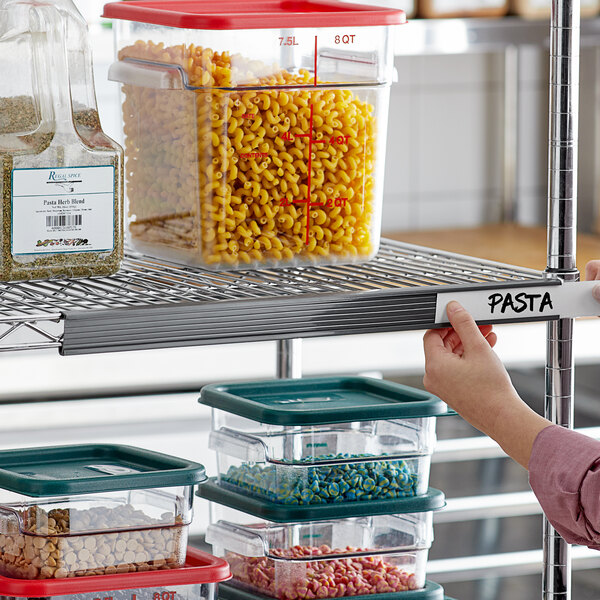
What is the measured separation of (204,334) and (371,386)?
355 millimetres

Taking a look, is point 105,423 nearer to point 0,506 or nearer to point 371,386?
point 371,386

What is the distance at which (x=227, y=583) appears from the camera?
1.07 meters

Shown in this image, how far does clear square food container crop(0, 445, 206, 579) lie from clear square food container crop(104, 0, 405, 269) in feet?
0.57

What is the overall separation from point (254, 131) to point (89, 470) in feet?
0.96

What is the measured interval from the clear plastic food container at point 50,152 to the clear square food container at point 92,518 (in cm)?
Answer: 16

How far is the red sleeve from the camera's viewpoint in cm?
82

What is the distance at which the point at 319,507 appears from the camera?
1.01 metres

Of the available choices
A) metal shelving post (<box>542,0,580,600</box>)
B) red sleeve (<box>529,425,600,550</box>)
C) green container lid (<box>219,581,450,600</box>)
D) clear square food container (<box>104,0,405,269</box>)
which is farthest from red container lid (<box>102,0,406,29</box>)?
green container lid (<box>219,581,450,600</box>)

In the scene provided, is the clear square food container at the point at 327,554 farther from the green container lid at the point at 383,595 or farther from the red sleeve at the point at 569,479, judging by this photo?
the red sleeve at the point at 569,479

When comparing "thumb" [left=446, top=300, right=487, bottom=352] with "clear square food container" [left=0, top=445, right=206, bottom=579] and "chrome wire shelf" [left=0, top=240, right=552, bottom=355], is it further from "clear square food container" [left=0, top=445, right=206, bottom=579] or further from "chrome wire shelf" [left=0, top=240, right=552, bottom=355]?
"clear square food container" [left=0, top=445, right=206, bottom=579]

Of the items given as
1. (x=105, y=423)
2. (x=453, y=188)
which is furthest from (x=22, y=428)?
(x=453, y=188)

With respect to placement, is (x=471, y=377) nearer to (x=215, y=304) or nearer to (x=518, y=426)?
(x=518, y=426)

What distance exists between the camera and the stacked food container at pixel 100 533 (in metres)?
0.89

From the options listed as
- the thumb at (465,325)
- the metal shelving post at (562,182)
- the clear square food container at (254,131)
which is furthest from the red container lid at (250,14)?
the thumb at (465,325)
